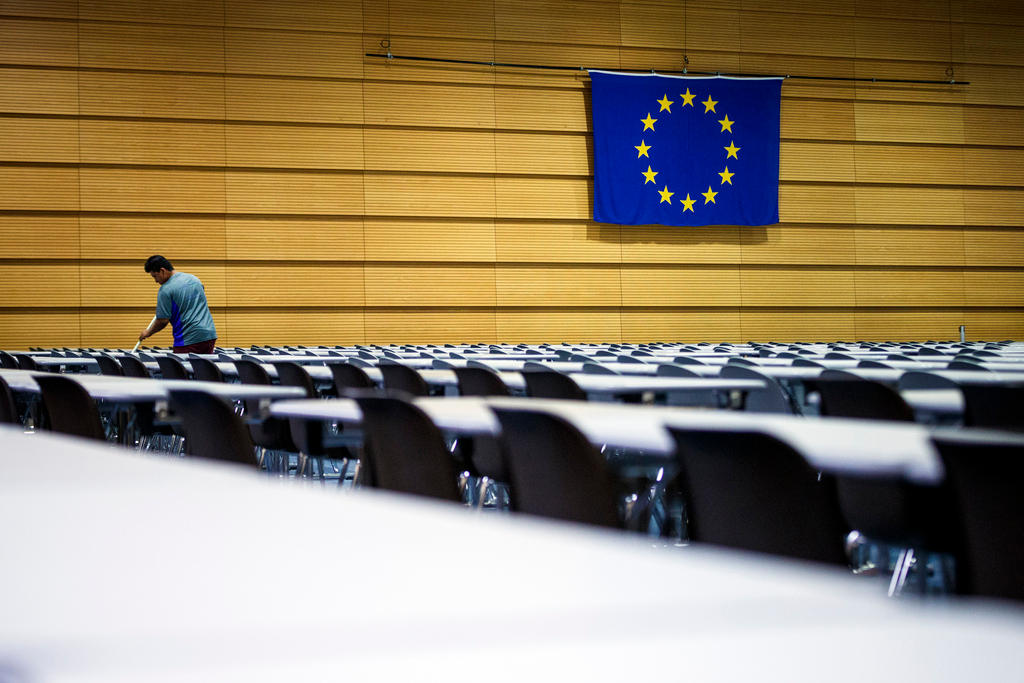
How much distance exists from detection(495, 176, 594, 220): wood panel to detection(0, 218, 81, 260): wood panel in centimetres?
469

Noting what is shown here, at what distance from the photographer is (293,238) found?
12305mm

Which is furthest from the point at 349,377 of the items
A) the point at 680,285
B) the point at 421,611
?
the point at 680,285

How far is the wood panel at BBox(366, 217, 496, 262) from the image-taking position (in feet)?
41.2

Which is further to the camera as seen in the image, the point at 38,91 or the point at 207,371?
the point at 38,91

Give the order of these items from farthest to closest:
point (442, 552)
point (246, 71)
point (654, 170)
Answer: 1. point (654, 170)
2. point (246, 71)
3. point (442, 552)

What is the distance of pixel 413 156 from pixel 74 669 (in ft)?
41.0

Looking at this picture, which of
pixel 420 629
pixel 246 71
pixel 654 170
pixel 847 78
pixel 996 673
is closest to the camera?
pixel 996 673

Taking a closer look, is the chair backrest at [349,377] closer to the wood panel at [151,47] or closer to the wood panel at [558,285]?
the wood panel at [558,285]

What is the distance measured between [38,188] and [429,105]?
4335mm

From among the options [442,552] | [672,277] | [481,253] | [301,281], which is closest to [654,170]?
[672,277]

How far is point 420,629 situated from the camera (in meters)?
0.50

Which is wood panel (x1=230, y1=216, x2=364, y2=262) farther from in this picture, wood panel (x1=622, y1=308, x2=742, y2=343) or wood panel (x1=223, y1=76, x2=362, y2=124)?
wood panel (x1=622, y1=308, x2=742, y2=343)

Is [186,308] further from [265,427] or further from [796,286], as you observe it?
[796,286]

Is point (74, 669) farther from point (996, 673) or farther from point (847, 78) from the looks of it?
point (847, 78)
